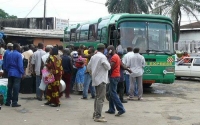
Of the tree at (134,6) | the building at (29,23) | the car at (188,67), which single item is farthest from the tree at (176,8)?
the building at (29,23)

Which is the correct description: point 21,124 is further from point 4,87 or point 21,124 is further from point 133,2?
point 133,2

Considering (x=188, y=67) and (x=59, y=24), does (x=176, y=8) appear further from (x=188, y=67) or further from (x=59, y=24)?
(x=59, y=24)

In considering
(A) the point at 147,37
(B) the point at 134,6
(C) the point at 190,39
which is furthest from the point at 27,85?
(C) the point at 190,39

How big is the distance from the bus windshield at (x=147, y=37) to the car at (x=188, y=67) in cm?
675

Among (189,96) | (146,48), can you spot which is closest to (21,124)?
(146,48)

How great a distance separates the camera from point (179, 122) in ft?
29.5

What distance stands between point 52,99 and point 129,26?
16.3ft

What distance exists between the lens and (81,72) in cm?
1302

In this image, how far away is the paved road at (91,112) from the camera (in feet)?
28.4

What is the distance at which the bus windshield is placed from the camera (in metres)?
13.8

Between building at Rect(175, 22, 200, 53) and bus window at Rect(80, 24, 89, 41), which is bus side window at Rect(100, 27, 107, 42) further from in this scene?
building at Rect(175, 22, 200, 53)

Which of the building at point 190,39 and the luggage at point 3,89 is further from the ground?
the building at point 190,39

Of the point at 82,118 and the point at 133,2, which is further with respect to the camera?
the point at 133,2

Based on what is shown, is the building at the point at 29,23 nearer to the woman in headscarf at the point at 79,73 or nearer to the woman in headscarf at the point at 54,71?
the woman in headscarf at the point at 79,73
